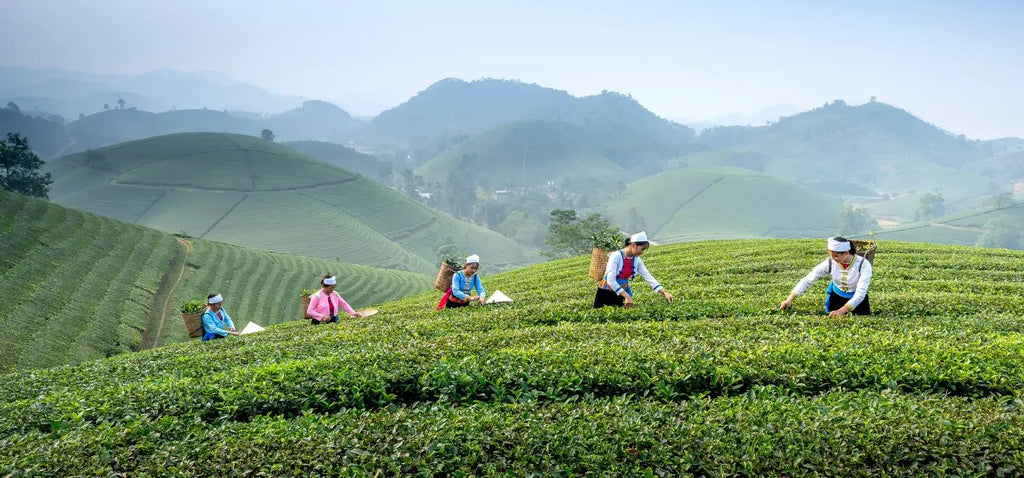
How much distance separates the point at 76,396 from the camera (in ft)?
27.4

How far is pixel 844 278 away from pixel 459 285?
796 centimetres

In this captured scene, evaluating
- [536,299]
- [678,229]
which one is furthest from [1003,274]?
[678,229]

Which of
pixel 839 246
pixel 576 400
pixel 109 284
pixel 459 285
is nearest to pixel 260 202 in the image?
pixel 109 284

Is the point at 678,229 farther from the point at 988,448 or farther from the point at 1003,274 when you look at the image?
the point at 988,448

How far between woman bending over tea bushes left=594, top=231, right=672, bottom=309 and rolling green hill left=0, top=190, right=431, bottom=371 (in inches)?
841

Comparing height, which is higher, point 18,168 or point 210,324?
point 18,168

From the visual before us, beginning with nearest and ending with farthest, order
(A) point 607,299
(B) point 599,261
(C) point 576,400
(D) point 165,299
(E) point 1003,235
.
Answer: (C) point 576,400 < (A) point 607,299 < (B) point 599,261 < (D) point 165,299 < (E) point 1003,235

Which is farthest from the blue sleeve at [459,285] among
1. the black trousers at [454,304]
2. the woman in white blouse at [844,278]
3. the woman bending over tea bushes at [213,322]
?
the woman in white blouse at [844,278]

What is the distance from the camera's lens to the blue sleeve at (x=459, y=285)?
45.4ft

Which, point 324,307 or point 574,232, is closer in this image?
point 324,307

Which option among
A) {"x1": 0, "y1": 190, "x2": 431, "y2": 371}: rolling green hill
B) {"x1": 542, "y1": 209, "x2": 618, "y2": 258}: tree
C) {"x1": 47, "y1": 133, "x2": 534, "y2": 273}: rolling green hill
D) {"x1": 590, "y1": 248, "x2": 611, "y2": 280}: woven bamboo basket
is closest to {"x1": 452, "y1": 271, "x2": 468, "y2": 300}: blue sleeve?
{"x1": 590, "y1": 248, "x2": 611, "y2": 280}: woven bamboo basket

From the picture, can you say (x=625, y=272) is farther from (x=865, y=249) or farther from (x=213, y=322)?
(x=213, y=322)

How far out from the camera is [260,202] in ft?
426

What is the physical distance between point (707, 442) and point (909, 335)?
209 inches
